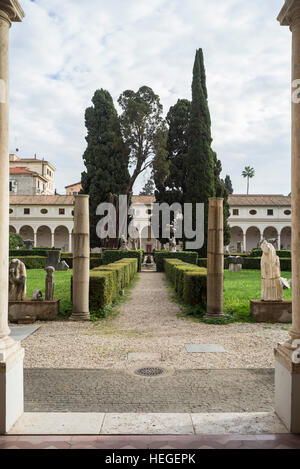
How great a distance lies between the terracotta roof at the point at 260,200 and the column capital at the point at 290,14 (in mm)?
48950

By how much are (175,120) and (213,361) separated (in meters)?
30.4

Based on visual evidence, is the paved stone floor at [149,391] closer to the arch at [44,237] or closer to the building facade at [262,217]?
the building facade at [262,217]

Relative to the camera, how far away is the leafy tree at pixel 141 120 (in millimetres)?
30141

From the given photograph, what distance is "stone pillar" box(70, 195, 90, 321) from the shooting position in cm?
930

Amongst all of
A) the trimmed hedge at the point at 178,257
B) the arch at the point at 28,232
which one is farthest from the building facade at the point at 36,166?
the trimmed hedge at the point at 178,257

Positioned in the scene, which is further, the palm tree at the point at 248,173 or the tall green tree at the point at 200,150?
the palm tree at the point at 248,173

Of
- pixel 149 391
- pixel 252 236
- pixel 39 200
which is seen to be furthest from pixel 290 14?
pixel 252 236

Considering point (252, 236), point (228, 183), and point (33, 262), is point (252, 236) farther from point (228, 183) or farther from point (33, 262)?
point (33, 262)

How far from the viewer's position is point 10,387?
138 inches

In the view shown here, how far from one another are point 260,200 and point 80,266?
1865 inches

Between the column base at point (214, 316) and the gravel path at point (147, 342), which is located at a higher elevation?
the column base at point (214, 316)

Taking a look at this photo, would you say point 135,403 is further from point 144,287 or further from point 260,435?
point 144,287

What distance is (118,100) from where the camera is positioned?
30312 millimetres

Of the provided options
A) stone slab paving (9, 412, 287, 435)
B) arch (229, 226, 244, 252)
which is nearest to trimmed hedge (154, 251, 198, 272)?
stone slab paving (9, 412, 287, 435)
